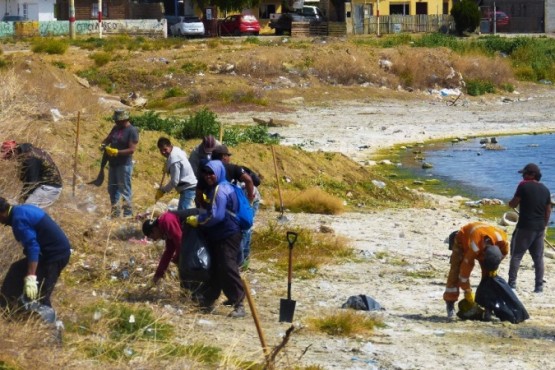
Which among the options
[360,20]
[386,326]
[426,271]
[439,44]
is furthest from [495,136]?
[360,20]

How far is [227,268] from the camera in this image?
1179 centimetres

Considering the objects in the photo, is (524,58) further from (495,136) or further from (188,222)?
(188,222)

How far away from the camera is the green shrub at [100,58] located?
141 ft

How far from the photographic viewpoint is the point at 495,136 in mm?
36312

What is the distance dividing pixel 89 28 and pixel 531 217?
49.6 meters

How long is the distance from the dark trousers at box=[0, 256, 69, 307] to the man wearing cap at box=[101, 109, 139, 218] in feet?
19.4

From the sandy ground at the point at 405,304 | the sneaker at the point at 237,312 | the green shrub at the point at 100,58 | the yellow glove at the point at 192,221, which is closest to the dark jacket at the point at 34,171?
the yellow glove at the point at 192,221

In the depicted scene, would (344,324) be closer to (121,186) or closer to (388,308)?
(388,308)

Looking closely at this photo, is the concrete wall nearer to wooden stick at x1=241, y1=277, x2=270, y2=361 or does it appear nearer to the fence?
the fence

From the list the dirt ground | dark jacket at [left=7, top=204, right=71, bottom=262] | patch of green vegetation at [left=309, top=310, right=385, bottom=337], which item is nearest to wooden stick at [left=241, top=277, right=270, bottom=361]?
the dirt ground

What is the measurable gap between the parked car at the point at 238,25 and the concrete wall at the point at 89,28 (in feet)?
9.83

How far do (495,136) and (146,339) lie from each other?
27181mm

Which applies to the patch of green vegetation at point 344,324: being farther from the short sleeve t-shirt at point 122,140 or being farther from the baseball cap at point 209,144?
the short sleeve t-shirt at point 122,140

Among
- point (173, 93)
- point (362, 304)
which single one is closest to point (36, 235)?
point (362, 304)
